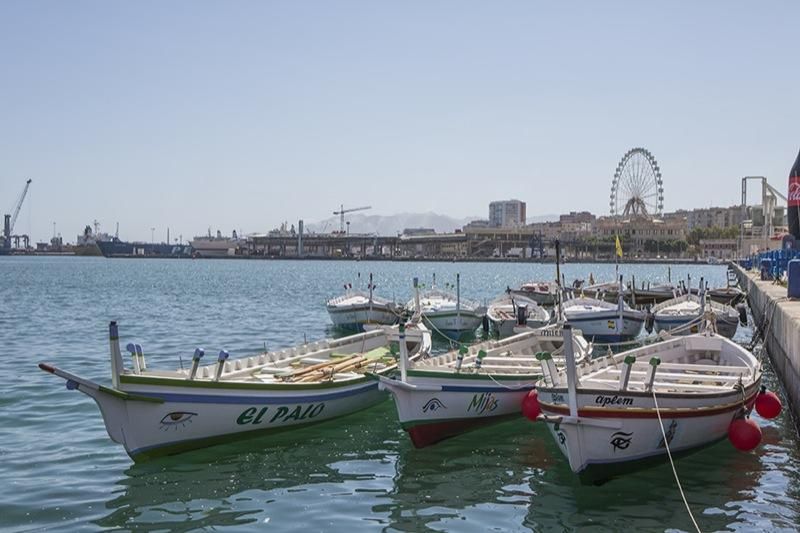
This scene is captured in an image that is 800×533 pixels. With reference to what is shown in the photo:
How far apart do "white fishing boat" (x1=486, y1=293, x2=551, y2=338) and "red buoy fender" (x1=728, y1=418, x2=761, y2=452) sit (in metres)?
17.8

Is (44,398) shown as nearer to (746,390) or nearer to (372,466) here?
(372,466)

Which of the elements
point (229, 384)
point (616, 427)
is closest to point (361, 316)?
point (229, 384)

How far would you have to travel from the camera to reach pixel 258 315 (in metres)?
53.2

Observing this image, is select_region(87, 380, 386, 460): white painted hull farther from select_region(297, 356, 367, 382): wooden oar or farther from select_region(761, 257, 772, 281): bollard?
select_region(761, 257, 772, 281): bollard

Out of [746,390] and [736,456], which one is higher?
[746,390]

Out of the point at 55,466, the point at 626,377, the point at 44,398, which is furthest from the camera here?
the point at 44,398

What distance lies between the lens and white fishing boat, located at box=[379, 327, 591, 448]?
16594 millimetres

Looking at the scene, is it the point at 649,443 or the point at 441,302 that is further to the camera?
the point at 441,302

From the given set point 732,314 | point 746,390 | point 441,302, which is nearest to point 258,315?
point 441,302

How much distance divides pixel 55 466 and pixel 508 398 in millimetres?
8816

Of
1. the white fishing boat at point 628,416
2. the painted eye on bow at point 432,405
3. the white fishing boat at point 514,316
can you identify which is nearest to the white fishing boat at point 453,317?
the white fishing boat at point 514,316

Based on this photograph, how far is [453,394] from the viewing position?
1716 cm

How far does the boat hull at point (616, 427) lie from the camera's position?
13.7 metres

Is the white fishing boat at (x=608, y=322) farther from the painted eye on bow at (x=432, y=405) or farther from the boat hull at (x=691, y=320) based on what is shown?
the painted eye on bow at (x=432, y=405)
